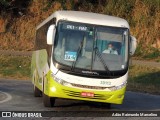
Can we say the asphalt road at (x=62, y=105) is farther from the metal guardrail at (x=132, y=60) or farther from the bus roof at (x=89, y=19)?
the metal guardrail at (x=132, y=60)

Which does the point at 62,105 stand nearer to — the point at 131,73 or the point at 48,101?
the point at 48,101

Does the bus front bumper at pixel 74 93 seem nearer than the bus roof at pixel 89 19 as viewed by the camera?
Yes

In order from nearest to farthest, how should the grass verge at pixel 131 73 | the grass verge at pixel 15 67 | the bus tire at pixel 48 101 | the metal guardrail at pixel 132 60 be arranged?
the bus tire at pixel 48 101, the grass verge at pixel 131 73, the grass verge at pixel 15 67, the metal guardrail at pixel 132 60

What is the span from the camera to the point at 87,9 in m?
46.8

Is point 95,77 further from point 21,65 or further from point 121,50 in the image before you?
point 21,65

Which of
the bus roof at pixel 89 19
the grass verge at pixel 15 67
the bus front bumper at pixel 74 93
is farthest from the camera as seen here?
the grass verge at pixel 15 67

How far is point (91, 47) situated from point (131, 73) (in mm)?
18021

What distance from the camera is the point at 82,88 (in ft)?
54.0

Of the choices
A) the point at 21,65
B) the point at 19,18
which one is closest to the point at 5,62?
the point at 21,65

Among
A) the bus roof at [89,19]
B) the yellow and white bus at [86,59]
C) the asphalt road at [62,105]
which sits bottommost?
the asphalt road at [62,105]

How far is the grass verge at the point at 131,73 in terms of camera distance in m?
30.2

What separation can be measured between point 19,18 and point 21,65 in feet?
36.1

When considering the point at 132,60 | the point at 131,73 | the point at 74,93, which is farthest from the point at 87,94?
the point at 132,60

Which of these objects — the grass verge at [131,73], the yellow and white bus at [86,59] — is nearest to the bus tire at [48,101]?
the yellow and white bus at [86,59]
